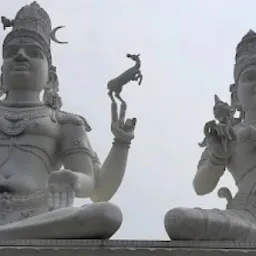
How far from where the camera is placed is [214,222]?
525 cm

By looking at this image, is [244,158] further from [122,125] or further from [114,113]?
[114,113]

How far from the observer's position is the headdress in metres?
6.83

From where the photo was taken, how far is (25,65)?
6.60 metres

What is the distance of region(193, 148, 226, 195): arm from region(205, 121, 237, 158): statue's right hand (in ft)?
0.30

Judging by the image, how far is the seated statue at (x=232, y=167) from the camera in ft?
16.9

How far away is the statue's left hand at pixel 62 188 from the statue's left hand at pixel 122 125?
685 mm

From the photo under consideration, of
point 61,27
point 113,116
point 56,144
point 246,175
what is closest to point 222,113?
point 246,175

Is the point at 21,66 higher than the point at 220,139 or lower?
higher

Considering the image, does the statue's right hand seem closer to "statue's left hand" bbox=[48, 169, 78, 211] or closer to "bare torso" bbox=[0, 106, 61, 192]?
"statue's left hand" bbox=[48, 169, 78, 211]

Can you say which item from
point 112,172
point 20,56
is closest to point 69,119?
point 112,172

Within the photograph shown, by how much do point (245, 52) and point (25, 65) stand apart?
218 centimetres

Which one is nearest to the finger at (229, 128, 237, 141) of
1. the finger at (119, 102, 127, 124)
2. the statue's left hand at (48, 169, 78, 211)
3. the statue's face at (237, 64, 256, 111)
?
the statue's face at (237, 64, 256, 111)

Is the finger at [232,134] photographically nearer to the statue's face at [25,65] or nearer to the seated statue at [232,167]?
the seated statue at [232,167]

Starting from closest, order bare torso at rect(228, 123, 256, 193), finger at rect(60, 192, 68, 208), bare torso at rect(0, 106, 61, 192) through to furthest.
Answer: finger at rect(60, 192, 68, 208), bare torso at rect(0, 106, 61, 192), bare torso at rect(228, 123, 256, 193)
